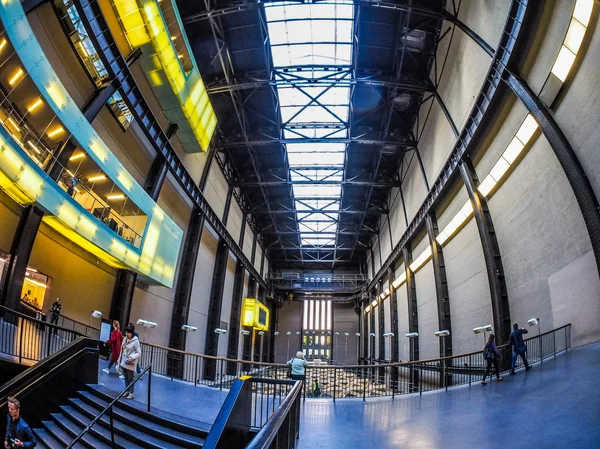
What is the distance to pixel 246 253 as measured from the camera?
40.0 meters

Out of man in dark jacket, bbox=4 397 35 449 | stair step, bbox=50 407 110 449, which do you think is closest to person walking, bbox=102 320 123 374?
stair step, bbox=50 407 110 449

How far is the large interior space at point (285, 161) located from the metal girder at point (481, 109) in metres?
0.11

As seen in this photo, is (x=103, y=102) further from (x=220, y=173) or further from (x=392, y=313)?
(x=392, y=313)

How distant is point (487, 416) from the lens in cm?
829

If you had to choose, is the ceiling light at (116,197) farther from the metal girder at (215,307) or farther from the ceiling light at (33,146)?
the metal girder at (215,307)

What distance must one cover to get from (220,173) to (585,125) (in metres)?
24.0

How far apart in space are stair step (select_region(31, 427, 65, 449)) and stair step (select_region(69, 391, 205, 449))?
74 centimetres

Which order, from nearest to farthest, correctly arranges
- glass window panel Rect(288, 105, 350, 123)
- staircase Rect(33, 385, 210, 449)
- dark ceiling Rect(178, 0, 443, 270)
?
staircase Rect(33, 385, 210, 449) → dark ceiling Rect(178, 0, 443, 270) → glass window panel Rect(288, 105, 350, 123)

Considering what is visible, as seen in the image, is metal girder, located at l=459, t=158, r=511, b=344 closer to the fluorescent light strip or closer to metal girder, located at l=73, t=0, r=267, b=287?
the fluorescent light strip

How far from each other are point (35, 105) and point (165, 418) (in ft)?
32.2

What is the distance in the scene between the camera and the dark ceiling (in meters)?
19.8

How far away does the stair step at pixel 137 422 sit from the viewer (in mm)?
7250

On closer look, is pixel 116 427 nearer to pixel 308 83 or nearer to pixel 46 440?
pixel 46 440

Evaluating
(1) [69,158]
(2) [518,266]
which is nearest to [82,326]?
(1) [69,158]
